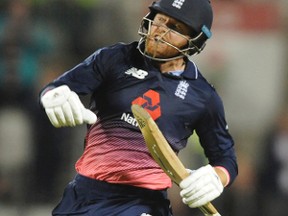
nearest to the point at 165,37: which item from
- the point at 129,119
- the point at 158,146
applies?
the point at 129,119

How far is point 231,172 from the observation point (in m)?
4.61

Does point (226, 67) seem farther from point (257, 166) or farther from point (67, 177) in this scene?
point (67, 177)

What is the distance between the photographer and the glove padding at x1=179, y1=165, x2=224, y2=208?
165 inches

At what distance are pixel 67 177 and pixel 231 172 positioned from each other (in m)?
2.92

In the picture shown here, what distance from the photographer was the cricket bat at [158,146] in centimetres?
414

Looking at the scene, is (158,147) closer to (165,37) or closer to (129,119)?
(129,119)

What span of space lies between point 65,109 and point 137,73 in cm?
56

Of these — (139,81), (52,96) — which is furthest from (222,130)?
(52,96)

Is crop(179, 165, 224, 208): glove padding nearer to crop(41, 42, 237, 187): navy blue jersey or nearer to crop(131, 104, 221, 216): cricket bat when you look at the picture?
crop(131, 104, 221, 216): cricket bat

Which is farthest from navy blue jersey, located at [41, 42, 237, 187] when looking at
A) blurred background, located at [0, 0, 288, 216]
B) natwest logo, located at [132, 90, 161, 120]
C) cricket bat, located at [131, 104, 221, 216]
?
blurred background, located at [0, 0, 288, 216]

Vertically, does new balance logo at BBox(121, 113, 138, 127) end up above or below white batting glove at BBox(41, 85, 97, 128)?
below

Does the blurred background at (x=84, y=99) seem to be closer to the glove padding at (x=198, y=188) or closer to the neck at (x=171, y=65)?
the neck at (x=171, y=65)

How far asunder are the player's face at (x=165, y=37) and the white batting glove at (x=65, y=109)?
55cm

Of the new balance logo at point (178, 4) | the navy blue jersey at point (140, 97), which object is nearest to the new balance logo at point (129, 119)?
the navy blue jersey at point (140, 97)
